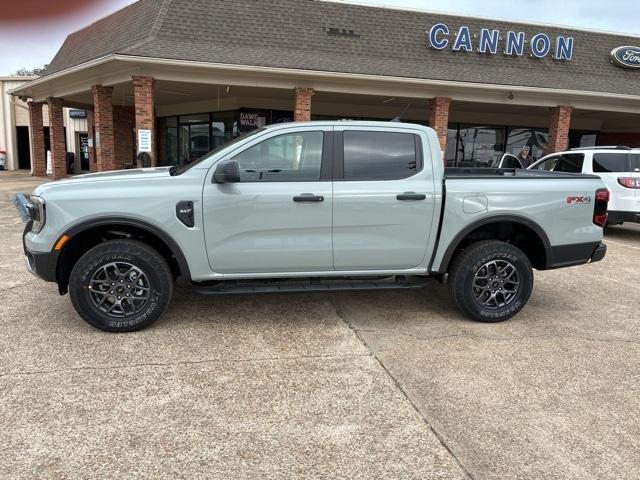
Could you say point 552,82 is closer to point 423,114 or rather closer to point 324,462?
point 423,114

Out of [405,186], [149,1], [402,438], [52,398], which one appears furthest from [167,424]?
[149,1]

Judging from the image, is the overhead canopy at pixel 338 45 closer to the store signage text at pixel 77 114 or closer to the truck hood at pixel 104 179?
the truck hood at pixel 104 179

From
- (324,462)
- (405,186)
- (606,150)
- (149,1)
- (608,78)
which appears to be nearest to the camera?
(324,462)

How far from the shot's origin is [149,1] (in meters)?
14.8

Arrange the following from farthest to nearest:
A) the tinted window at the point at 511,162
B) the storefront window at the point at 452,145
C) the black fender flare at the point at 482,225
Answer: the storefront window at the point at 452,145 → the tinted window at the point at 511,162 → the black fender flare at the point at 482,225

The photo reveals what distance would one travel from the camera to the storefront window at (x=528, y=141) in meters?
21.9

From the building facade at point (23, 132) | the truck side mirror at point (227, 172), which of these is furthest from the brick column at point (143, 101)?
the building facade at point (23, 132)

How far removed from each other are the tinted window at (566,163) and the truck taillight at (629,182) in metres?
0.78

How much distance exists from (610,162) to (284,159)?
26.4ft

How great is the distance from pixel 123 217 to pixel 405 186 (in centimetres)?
246

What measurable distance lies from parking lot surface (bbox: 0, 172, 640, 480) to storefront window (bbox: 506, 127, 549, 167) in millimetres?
18010

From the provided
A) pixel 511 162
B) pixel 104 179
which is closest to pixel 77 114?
pixel 511 162

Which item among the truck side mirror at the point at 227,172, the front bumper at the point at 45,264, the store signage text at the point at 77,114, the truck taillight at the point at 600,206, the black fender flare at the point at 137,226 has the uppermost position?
the store signage text at the point at 77,114

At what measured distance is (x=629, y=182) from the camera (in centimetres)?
940
